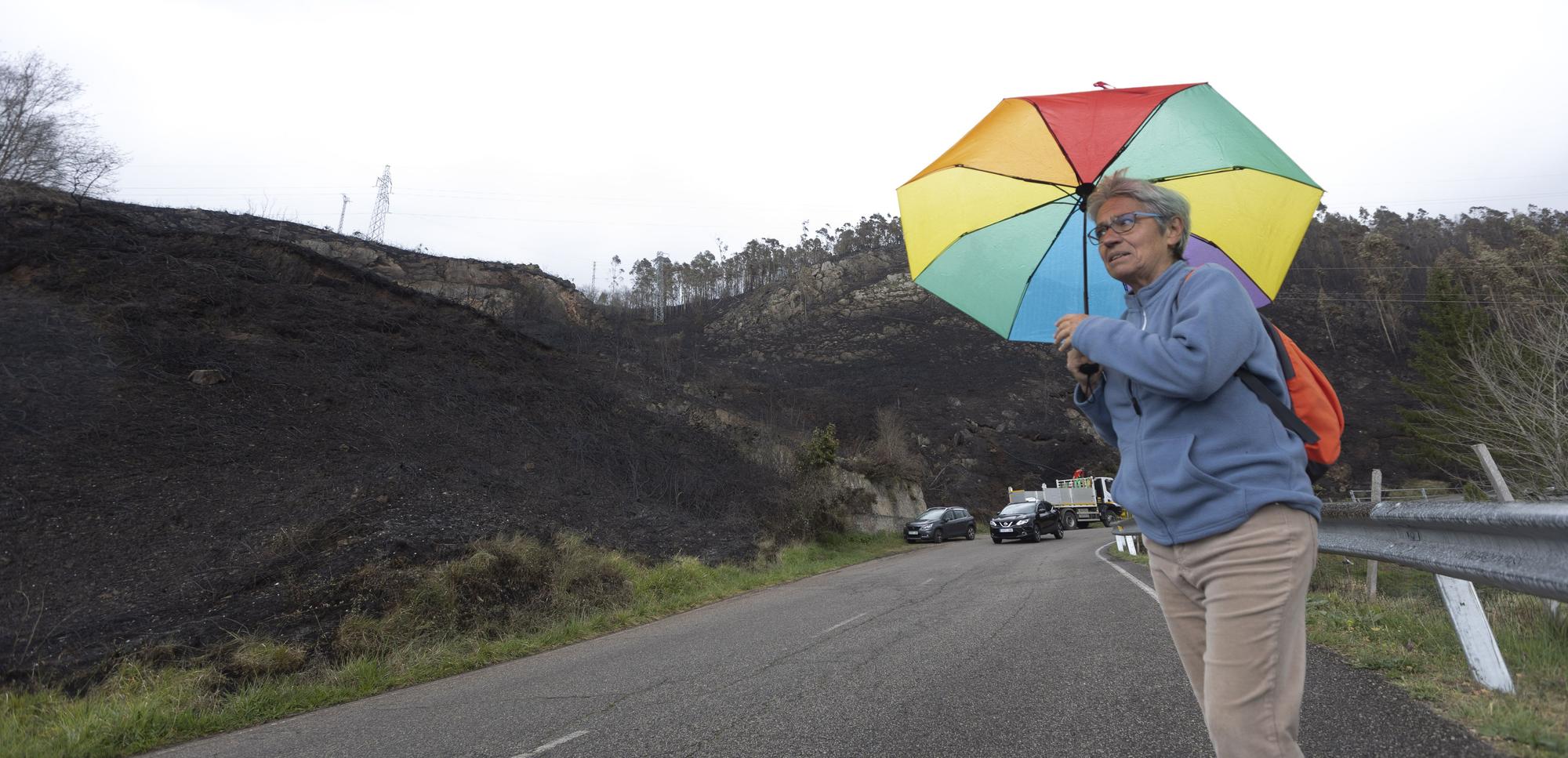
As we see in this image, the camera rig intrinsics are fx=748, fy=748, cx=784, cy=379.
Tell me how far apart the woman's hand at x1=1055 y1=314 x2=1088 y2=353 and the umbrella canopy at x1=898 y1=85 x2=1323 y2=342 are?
1336 millimetres

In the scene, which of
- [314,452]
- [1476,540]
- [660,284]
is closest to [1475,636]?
[1476,540]

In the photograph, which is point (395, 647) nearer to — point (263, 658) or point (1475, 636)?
point (263, 658)

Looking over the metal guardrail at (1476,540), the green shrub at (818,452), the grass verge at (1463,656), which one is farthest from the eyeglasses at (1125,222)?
the green shrub at (818,452)

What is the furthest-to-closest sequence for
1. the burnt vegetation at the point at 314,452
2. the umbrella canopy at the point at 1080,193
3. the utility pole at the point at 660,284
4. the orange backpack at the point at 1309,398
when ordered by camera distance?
the utility pole at the point at 660,284
the burnt vegetation at the point at 314,452
the umbrella canopy at the point at 1080,193
the orange backpack at the point at 1309,398

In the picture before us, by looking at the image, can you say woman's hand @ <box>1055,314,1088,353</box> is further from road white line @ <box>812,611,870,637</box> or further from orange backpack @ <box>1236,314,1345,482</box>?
road white line @ <box>812,611,870,637</box>

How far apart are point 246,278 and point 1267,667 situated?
22.6 m

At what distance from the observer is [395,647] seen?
27.7ft

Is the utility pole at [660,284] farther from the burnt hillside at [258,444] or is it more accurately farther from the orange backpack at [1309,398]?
the orange backpack at [1309,398]

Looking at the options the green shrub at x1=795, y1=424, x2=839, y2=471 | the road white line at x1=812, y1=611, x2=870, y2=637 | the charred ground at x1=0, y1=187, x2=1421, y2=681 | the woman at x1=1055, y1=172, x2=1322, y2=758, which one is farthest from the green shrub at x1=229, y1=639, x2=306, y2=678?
the green shrub at x1=795, y1=424, x2=839, y2=471

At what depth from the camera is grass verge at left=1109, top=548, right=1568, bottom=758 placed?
2.87m

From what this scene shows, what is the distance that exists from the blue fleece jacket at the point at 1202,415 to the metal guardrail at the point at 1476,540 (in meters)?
1.30

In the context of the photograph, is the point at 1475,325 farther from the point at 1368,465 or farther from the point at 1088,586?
the point at 1088,586

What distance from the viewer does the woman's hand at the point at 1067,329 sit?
2.09 m

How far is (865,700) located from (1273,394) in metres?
3.65
